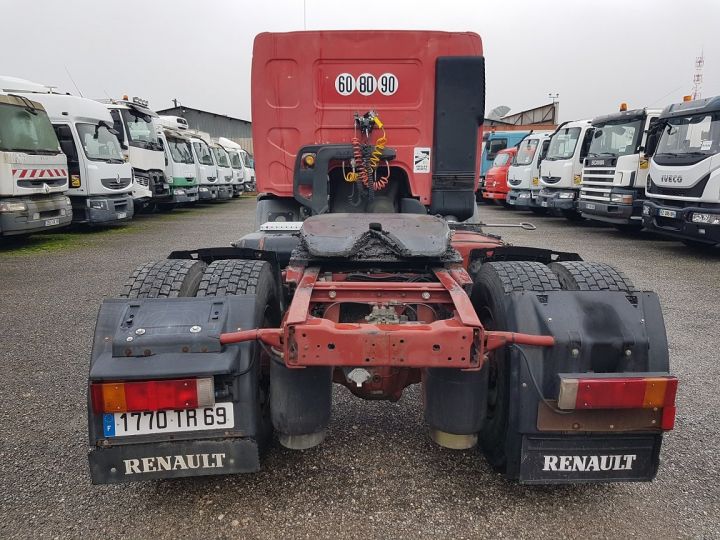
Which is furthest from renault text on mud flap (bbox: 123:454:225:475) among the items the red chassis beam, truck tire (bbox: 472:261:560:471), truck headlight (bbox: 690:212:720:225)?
truck headlight (bbox: 690:212:720:225)

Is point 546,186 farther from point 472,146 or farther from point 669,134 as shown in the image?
point 472,146

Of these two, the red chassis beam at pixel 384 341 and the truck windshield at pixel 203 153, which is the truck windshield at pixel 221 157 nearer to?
the truck windshield at pixel 203 153

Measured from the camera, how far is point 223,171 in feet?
73.9

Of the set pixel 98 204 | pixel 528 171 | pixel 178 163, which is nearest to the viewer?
pixel 98 204

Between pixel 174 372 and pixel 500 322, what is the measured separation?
4.58 ft

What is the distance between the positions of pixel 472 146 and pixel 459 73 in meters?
0.57

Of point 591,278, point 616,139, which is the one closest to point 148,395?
point 591,278

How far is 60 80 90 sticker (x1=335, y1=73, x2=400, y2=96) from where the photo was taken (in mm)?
4207

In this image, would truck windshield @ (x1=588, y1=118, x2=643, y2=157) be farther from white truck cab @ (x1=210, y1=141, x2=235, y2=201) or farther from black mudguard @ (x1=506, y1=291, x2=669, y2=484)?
white truck cab @ (x1=210, y1=141, x2=235, y2=201)

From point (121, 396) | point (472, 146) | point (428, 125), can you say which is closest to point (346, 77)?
point (428, 125)

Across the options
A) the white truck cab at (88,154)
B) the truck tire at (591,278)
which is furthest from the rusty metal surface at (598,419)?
the white truck cab at (88,154)

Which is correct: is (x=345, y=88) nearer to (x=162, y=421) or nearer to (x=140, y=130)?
(x=162, y=421)

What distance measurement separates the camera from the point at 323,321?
2.05m

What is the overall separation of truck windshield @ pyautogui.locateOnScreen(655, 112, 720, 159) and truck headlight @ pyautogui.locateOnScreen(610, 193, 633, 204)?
1498mm
